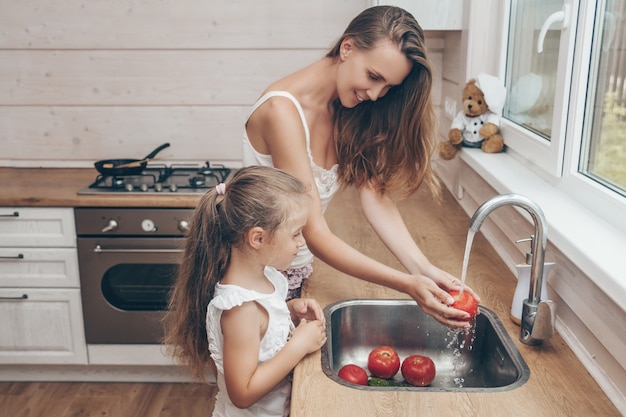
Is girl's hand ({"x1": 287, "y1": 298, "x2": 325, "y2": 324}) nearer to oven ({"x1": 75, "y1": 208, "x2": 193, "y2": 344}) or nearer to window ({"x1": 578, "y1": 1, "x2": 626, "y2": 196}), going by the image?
window ({"x1": 578, "y1": 1, "x2": 626, "y2": 196})

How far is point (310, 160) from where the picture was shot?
1530mm

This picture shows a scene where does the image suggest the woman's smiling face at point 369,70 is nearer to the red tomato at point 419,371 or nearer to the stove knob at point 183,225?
the red tomato at point 419,371

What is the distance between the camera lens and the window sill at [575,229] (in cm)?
107

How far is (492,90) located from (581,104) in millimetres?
555

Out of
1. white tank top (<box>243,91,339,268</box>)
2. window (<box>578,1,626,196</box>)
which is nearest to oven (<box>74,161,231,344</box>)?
white tank top (<box>243,91,339,268</box>)

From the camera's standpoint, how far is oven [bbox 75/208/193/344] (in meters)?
2.43

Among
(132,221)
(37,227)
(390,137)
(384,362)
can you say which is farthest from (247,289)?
(37,227)

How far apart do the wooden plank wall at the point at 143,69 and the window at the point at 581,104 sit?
39.0 inches

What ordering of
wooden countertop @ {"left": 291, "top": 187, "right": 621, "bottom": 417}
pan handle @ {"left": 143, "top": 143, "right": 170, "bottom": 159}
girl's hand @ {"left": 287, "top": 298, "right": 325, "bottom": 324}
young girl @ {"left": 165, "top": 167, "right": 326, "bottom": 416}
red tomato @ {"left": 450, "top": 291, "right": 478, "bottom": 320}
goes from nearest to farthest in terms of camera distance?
1. wooden countertop @ {"left": 291, "top": 187, "right": 621, "bottom": 417}
2. young girl @ {"left": 165, "top": 167, "right": 326, "bottom": 416}
3. red tomato @ {"left": 450, "top": 291, "right": 478, "bottom": 320}
4. girl's hand @ {"left": 287, "top": 298, "right": 325, "bottom": 324}
5. pan handle @ {"left": 143, "top": 143, "right": 170, "bottom": 159}

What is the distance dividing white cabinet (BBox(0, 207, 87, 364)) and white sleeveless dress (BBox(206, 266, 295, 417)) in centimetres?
138

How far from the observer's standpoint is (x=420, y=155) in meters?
1.64

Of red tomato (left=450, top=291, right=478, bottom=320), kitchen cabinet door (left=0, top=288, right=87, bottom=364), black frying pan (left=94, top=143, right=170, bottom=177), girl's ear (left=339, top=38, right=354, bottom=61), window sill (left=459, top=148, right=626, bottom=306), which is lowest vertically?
kitchen cabinet door (left=0, top=288, right=87, bottom=364)

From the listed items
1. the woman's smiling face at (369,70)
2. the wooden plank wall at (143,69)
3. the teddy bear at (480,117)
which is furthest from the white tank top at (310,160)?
the wooden plank wall at (143,69)

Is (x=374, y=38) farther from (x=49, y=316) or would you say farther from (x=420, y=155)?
(x=49, y=316)
